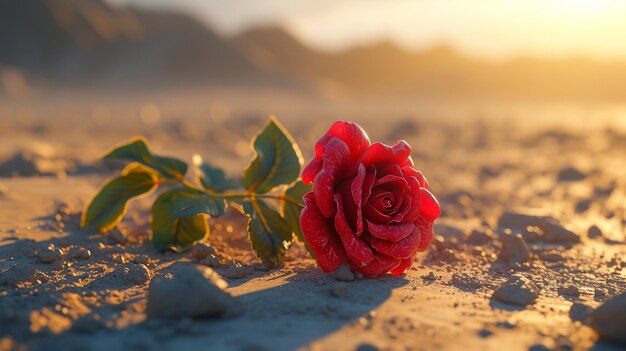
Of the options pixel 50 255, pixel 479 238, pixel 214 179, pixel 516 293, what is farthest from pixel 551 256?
pixel 50 255

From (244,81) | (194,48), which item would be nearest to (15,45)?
(194,48)

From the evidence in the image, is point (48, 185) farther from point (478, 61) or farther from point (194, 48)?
point (478, 61)

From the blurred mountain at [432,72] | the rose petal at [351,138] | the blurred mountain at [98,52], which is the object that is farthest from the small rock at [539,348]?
the blurred mountain at [98,52]

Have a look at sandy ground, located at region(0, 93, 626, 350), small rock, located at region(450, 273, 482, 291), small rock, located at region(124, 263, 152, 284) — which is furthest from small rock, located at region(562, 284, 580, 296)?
small rock, located at region(124, 263, 152, 284)

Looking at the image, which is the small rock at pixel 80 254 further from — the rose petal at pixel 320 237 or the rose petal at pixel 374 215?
the rose petal at pixel 374 215

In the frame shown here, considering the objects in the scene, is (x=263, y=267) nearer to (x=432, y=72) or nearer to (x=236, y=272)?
(x=236, y=272)

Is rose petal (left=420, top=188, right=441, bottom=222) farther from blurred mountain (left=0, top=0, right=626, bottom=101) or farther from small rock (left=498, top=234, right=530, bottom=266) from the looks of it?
blurred mountain (left=0, top=0, right=626, bottom=101)
